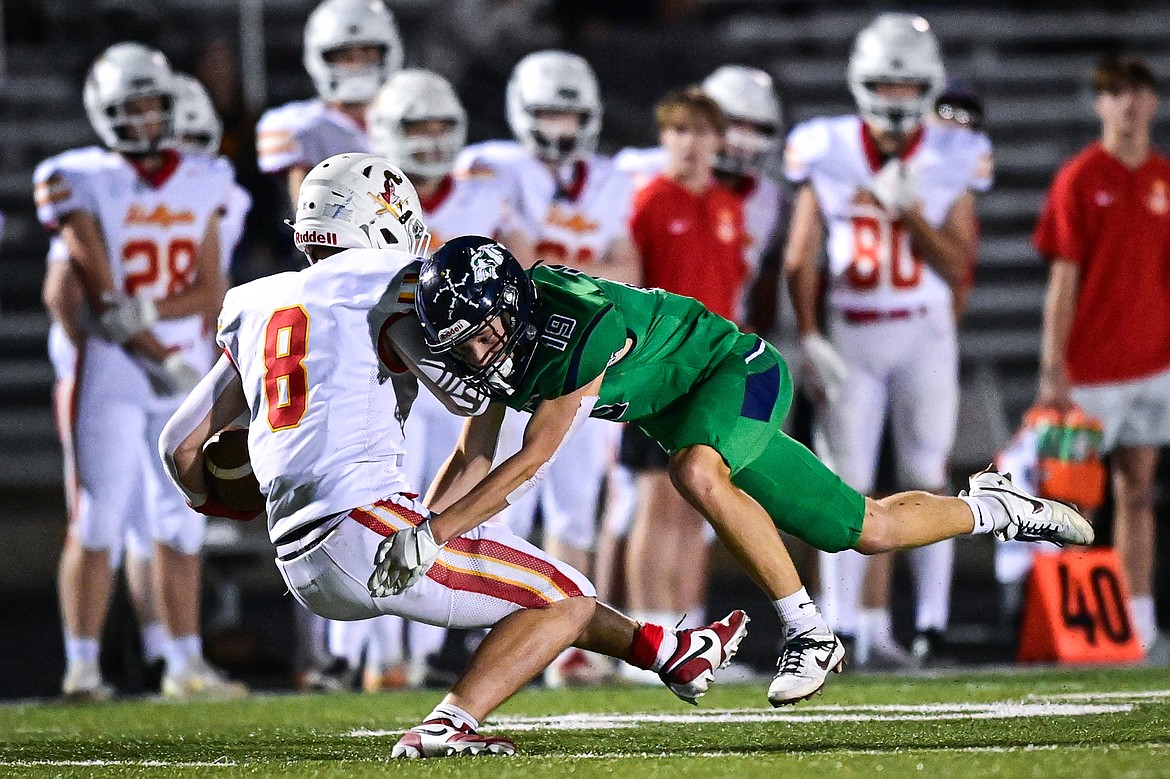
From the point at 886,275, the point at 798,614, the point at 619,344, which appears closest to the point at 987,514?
the point at 798,614

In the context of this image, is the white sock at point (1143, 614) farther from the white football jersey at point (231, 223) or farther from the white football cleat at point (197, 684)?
the white football jersey at point (231, 223)

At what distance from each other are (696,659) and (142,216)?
3073mm

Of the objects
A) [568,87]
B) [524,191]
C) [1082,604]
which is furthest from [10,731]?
[1082,604]

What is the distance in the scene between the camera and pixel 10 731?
519cm

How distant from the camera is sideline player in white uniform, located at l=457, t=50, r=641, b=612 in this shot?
6625 mm

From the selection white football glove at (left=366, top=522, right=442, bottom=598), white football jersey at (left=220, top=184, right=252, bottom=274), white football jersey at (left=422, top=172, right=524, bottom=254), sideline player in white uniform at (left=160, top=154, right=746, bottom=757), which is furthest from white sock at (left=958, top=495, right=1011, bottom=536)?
white football jersey at (left=220, top=184, right=252, bottom=274)

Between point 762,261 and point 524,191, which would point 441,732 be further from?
point 762,261

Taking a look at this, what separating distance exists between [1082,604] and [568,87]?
8.38 ft

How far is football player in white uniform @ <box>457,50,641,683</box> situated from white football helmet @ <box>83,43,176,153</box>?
1042 millimetres

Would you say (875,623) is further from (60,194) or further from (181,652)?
(60,194)

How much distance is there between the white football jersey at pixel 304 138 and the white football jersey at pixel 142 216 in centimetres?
26

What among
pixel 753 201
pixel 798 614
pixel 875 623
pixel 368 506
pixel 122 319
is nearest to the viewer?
pixel 368 506

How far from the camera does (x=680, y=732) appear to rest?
184 inches

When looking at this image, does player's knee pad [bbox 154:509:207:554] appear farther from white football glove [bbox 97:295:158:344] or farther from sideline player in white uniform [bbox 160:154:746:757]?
sideline player in white uniform [bbox 160:154:746:757]
